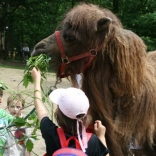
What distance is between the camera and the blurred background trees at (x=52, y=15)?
1505cm

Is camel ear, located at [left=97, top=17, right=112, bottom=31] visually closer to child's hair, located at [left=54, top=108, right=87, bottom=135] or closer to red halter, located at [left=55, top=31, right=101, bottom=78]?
red halter, located at [left=55, top=31, right=101, bottom=78]

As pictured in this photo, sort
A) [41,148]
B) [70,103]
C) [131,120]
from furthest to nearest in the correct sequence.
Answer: [41,148]
[131,120]
[70,103]

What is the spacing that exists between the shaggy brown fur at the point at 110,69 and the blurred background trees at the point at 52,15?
11.0 meters

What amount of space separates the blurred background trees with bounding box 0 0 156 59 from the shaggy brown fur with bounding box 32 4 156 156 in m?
11.0

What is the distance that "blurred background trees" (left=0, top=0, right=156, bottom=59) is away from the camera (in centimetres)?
1505

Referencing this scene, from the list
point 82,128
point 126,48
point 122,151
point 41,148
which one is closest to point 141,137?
point 122,151

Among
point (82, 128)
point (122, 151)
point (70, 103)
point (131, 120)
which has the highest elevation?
point (70, 103)

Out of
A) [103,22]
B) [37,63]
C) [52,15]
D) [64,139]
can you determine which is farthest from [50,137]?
[52,15]

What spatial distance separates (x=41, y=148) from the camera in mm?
5238

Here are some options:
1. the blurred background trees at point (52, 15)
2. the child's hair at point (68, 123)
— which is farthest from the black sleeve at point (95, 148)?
the blurred background trees at point (52, 15)

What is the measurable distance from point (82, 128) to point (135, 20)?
14.0 meters

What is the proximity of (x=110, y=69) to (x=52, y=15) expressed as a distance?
819 inches

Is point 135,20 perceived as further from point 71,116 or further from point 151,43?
point 71,116

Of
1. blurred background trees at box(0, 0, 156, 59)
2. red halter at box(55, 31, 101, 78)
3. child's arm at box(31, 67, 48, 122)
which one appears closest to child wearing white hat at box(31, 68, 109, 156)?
child's arm at box(31, 67, 48, 122)
